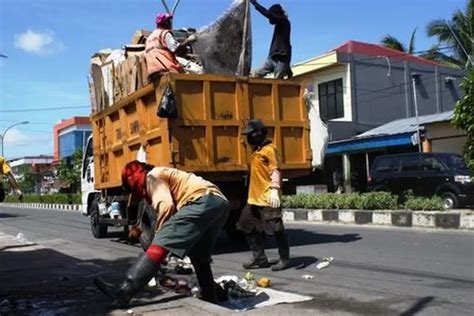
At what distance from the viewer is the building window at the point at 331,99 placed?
31.5 meters

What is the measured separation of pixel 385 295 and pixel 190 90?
15.1 feet

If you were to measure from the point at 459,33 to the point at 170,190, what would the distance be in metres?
33.7

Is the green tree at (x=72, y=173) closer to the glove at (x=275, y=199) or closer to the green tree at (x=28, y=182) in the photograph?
the green tree at (x=28, y=182)

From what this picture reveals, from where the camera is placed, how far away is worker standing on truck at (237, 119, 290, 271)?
8188mm

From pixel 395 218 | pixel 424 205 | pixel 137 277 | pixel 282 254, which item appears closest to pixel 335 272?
pixel 282 254

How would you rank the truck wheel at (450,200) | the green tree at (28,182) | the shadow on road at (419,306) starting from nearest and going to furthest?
the shadow on road at (419,306)
the truck wheel at (450,200)
the green tree at (28,182)

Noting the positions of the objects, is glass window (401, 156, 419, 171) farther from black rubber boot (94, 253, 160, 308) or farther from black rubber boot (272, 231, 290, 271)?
black rubber boot (94, 253, 160, 308)

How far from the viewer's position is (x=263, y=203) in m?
8.30

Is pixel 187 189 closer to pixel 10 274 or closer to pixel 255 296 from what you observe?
pixel 255 296

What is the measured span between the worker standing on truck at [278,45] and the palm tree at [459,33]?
25.1 meters

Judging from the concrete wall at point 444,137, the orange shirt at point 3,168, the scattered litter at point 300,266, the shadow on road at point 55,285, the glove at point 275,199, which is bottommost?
the scattered litter at point 300,266

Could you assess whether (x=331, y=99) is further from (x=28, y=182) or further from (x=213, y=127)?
(x=28, y=182)

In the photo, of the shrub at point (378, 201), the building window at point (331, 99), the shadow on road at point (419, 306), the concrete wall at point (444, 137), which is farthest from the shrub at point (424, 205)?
the building window at point (331, 99)

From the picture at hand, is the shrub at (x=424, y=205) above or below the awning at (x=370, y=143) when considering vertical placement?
below
